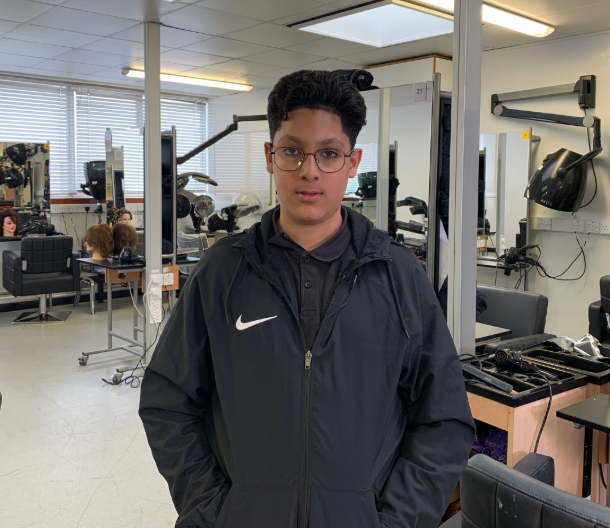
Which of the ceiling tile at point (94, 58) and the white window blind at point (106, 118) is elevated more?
the ceiling tile at point (94, 58)

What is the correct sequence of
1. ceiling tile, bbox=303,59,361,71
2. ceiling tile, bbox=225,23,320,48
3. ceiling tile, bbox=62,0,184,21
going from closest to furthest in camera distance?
ceiling tile, bbox=62,0,184,21 < ceiling tile, bbox=225,23,320,48 < ceiling tile, bbox=303,59,361,71

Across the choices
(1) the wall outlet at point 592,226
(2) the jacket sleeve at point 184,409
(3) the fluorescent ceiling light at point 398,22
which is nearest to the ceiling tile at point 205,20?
(3) the fluorescent ceiling light at point 398,22

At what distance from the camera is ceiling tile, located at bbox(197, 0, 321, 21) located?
4.32 meters

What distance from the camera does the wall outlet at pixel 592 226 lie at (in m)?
5.23

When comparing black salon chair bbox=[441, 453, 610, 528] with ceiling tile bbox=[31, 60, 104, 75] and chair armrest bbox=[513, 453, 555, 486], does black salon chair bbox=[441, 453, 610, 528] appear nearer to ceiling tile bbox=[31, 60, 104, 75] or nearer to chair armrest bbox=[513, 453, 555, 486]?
chair armrest bbox=[513, 453, 555, 486]

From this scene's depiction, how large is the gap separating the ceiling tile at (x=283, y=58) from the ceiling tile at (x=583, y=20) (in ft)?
8.03

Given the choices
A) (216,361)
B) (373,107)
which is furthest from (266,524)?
(373,107)

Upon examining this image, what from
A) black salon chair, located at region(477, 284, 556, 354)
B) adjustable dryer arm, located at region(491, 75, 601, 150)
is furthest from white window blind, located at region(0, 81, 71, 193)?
black salon chair, located at region(477, 284, 556, 354)

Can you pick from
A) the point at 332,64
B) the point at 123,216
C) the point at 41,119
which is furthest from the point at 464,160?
the point at 41,119

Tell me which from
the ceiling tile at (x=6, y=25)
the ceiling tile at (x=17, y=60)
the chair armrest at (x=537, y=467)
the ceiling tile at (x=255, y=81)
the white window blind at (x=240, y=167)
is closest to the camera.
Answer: the chair armrest at (x=537, y=467)

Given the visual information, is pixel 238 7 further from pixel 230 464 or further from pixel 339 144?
pixel 230 464

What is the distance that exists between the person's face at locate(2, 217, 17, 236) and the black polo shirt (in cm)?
707

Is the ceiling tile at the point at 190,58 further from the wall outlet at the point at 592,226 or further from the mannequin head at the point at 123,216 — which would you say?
the wall outlet at the point at 592,226

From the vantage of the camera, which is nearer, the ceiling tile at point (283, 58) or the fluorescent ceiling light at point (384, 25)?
the fluorescent ceiling light at point (384, 25)
